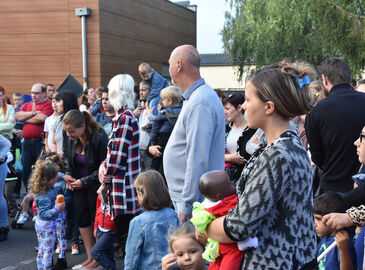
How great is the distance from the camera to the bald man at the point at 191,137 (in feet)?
10.1

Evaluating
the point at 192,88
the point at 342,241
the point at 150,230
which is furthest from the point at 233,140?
the point at 342,241

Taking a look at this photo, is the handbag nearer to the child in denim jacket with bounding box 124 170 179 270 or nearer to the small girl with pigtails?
the small girl with pigtails

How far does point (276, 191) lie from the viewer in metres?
1.82

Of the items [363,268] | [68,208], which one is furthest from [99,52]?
[363,268]

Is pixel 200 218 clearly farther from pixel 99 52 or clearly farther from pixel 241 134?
pixel 99 52

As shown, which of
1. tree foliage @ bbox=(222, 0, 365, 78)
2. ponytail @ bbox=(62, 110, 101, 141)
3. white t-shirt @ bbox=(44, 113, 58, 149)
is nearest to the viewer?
ponytail @ bbox=(62, 110, 101, 141)

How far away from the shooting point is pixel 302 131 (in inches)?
203

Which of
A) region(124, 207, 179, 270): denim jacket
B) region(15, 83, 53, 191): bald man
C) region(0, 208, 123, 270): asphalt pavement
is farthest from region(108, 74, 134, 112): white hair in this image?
region(15, 83, 53, 191): bald man

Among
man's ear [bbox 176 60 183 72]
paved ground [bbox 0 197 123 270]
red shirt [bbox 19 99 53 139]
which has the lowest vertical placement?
paved ground [bbox 0 197 123 270]

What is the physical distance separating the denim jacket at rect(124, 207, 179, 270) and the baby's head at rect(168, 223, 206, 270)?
0.43 metres

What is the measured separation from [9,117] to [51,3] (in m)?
8.78

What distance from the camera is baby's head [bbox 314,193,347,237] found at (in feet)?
10.7

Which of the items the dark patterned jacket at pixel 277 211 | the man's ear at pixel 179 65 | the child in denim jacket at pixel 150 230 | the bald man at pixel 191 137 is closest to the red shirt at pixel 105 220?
the child in denim jacket at pixel 150 230

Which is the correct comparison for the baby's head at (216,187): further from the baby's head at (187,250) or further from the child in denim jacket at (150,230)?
the child in denim jacket at (150,230)
